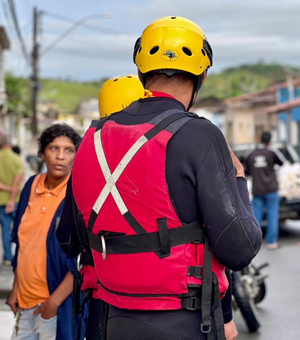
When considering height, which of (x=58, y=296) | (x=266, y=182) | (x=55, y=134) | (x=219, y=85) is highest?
(x=219, y=85)

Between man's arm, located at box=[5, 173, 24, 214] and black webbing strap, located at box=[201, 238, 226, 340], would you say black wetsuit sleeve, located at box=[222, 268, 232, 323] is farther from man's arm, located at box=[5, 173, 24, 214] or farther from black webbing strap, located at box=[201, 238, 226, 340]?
man's arm, located at box=[5, 173, 24, 214]

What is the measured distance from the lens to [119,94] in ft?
11.8

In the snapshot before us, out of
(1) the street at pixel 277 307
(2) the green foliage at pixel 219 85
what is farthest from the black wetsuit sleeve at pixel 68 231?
(2) the green foliage at pixel 219 85

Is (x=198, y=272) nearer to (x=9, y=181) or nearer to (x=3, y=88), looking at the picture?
(x=9, y=181)

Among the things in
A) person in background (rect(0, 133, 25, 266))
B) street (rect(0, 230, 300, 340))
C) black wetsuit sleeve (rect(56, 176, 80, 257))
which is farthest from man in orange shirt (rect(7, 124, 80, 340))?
person in background (rect(0, 133, 25, 266))

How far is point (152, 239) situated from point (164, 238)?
4 cm

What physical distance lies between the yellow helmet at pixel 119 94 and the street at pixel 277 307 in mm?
2946

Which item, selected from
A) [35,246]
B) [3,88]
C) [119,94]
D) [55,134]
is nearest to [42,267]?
[35,246]

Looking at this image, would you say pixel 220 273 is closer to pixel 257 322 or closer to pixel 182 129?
pixel 182 129

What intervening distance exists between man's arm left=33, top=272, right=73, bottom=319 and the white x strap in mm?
1134

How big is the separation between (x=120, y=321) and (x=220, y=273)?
0.38 m

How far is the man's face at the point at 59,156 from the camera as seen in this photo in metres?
3.95

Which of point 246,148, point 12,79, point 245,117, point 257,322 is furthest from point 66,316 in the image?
point 245,117

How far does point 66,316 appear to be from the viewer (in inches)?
136
